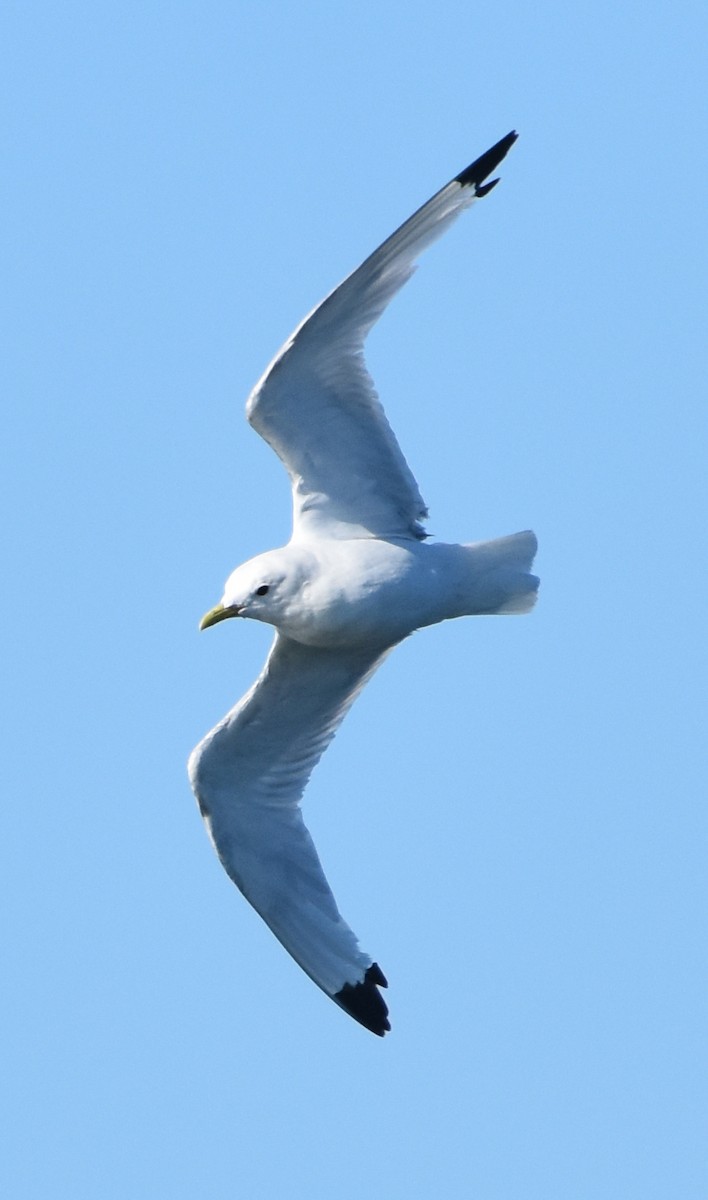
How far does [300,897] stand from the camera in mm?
11531

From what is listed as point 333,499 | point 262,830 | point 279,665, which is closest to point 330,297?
point 333,499

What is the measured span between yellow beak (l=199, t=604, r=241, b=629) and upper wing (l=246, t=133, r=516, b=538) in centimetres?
57

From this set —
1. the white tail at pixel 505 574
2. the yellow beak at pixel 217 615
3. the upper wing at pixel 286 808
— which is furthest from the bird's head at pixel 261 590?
the white tail at pixel 505 574

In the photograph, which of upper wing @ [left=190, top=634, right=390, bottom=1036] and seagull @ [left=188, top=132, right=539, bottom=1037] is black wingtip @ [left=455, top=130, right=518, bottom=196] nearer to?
seagull @ [left=188, top=132, right=539, bottom=1037]

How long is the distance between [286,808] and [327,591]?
1654mm

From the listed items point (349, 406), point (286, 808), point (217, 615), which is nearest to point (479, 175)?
point (349, 406)

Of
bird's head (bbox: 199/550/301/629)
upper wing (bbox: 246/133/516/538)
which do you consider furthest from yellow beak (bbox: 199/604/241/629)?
upper wing (bbox: 246/133/516/538)

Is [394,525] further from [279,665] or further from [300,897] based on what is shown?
[300,897]

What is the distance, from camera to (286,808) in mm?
11656

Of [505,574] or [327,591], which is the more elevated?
[505,574]

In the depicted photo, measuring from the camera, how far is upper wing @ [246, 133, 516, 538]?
10.3 meters

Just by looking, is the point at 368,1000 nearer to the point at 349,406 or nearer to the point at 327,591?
the point at 327,591

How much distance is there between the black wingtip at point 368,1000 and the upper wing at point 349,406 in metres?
2.34

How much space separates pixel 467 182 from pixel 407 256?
1.44 ft
